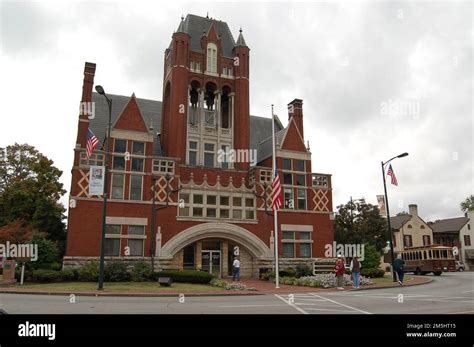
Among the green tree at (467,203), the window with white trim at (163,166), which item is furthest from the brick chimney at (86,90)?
the green tree at (467,203)

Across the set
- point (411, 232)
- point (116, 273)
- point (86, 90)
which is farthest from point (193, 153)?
point (411, 232)

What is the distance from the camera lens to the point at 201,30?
44.2 metres

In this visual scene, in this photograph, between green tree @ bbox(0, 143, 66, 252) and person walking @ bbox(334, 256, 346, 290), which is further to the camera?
green tree @ bbox(0, 143, 66, 252)

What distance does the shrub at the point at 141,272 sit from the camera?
28484mm

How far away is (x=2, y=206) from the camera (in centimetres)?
4038

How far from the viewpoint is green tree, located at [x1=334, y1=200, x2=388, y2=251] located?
49906 millimetres

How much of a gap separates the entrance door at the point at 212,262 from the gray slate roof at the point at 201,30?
68.2 ft

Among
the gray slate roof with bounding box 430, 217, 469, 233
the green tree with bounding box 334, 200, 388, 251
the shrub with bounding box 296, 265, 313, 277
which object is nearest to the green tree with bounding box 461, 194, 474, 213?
the gray slate roof with bounding box 430, 217, 469, 233

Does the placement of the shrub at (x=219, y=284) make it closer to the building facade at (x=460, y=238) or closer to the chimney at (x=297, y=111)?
the chimney at (x=297, y=111)

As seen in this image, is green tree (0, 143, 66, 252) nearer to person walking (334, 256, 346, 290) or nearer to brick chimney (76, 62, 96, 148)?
brick chimney (76, 62, 96, 148)

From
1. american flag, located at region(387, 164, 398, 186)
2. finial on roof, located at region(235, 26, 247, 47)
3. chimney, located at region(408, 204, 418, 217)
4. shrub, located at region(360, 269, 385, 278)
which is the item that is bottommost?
shrub, located at region(360, 269, 385, 278)

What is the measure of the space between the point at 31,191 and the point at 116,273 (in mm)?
18009

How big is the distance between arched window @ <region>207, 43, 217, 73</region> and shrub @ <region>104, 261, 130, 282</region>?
2231 centimetres
